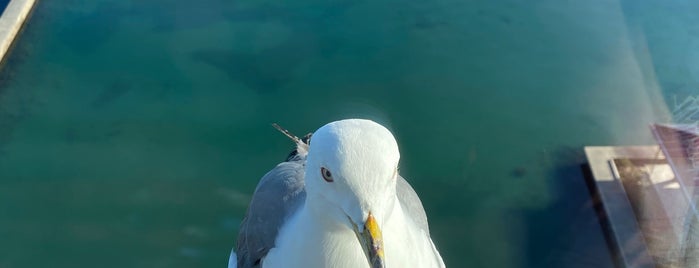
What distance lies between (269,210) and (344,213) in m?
1.07

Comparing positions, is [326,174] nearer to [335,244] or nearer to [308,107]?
[335,244]

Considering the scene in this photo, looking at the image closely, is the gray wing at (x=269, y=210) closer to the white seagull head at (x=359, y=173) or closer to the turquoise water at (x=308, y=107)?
the white seagull head at (x=359, y=173)

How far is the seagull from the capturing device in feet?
5.84

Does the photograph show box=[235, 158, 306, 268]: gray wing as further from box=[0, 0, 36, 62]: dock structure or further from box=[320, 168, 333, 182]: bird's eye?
box=[0, 0, 36, 62]: dock structure

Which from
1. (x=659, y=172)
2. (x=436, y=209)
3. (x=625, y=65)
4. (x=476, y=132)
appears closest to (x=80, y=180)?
(x=436, y=209)

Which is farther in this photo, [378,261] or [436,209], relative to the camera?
[436,209]

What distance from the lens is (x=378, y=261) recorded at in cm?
183

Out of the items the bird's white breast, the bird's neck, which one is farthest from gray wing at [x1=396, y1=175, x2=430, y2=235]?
the bird's neck

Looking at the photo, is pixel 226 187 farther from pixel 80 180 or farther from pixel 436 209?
pixel 436 209

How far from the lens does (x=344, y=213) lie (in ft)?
6.25

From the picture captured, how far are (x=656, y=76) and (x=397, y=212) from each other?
12.0 ft

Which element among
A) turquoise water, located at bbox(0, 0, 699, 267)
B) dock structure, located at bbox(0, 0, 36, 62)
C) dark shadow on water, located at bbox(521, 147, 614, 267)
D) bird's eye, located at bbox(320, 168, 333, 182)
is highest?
dock structure, located at bbox(0, 0, 36, 62)

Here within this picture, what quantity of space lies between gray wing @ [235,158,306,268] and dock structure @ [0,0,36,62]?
304cm

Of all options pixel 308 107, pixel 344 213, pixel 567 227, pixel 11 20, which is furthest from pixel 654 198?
pixel 11 20
